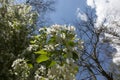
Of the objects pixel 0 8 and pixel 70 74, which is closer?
pixel 70 74

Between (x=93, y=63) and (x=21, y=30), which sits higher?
(x=21, y=30)

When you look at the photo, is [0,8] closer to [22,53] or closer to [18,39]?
[18,39]

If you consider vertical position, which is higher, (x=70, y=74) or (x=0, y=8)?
(x=0, y=8)

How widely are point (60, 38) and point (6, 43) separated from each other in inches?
170

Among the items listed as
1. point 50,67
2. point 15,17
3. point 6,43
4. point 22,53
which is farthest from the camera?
point 15,17

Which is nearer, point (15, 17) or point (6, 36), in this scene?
point (6, 36)

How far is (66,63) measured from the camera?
114 inches

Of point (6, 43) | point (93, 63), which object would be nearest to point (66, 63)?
point (6, 43)

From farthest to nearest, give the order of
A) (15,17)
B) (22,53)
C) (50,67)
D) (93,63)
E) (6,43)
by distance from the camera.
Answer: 1. (93,63)
2. (15,17)
3. (6,43)
4. (22,53)
5. (50,67)

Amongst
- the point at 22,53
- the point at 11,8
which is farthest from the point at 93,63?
the point at 22,53

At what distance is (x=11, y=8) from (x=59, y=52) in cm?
571

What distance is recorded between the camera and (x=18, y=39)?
7289 millimetres

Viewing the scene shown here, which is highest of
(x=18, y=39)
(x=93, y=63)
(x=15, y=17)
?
(x=15, y=17)

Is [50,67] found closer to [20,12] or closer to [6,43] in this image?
[6,43]
